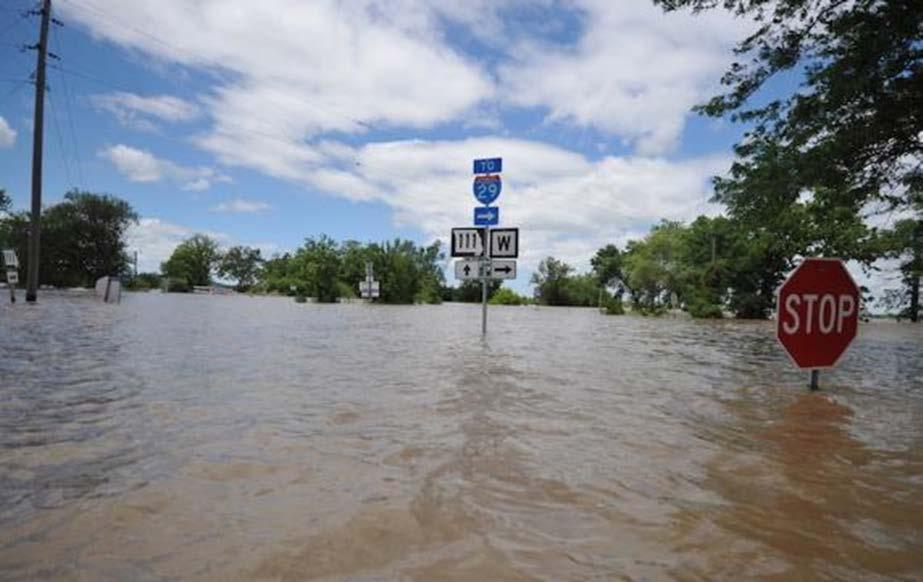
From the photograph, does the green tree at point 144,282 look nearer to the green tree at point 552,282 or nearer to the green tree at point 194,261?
the green tree at point 194,261

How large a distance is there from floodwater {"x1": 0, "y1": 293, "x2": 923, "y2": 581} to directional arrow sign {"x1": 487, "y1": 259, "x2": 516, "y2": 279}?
22.0 ft

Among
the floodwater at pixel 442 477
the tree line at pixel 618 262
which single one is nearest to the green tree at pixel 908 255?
the tree line at pixel 618 262

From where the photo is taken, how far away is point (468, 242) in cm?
1355

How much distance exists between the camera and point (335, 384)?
599 cm

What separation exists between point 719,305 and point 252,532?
4468 centimetres

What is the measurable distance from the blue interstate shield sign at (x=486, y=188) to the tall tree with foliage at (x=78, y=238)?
249 ft

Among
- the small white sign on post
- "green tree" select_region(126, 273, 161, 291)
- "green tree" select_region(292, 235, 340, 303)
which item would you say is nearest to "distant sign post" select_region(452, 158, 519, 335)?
the small white sign on post

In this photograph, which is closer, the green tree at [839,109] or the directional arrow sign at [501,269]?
the green tree at [839,109]

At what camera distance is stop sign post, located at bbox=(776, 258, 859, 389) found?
5660mm

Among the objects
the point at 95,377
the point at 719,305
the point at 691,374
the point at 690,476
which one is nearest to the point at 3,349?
the point at 95,377

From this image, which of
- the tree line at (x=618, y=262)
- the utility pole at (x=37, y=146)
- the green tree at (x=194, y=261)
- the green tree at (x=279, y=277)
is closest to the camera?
the utility pole at (x=37, y=146)

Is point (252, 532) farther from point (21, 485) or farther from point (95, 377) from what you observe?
point (95, 377)

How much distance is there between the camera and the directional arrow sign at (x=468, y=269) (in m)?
13.4

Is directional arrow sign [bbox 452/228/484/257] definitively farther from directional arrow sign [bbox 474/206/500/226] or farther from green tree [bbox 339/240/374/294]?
green tree [bbox 339/240/374/294]
